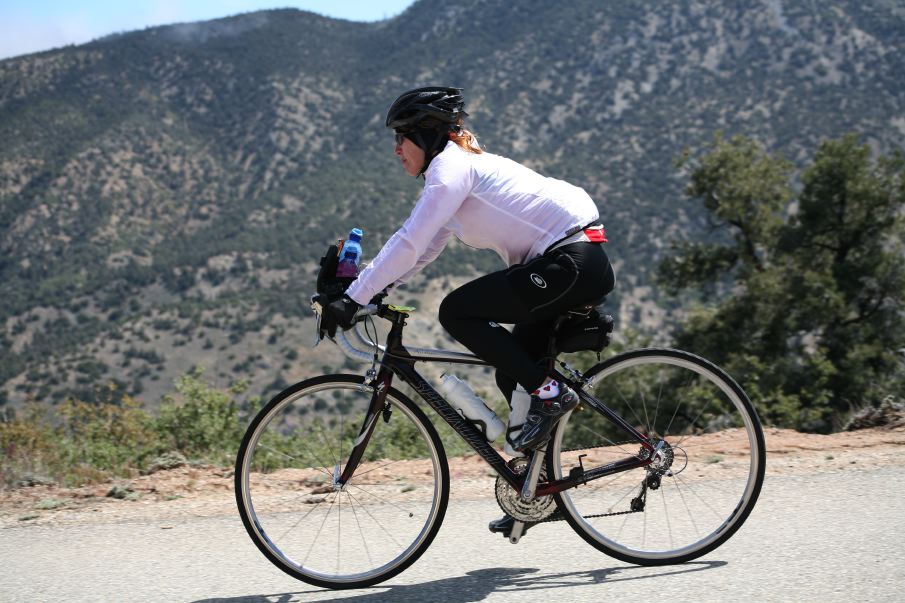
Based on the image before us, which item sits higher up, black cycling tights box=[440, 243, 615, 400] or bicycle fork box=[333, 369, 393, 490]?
black cycling tights box=[440, 243, 615, 400]

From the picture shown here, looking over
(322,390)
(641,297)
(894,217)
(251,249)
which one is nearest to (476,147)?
(322,390)

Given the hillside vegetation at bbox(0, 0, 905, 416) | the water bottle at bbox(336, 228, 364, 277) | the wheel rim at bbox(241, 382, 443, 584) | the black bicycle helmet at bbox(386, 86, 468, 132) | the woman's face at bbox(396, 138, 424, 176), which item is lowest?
the wheel rim at bbox(241, 382, 443, 584)

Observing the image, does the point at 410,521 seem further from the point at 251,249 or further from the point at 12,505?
the point at 251,249

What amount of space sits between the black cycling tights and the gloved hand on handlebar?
1.18 feet

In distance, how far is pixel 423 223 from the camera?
11.3 feet

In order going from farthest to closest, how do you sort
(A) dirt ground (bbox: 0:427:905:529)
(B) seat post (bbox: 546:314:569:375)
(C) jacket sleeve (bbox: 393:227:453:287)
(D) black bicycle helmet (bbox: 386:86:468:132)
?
(A) dirt ground (bbox: 0:427:905:529) → (C) jacket sleeve (bbox: 393:227:453:287) → (B) seat post (bbox: 546:314:569:375) → (D) black bicycle helmet (bbox: 386:86:468:132)

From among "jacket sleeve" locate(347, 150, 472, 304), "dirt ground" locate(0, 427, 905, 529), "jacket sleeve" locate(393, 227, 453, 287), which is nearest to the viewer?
"jacket sleeve" locate(347, 150, 472, 304)

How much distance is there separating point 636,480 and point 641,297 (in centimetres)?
8253

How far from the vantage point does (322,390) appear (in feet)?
12.6

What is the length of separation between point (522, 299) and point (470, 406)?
0.52 m

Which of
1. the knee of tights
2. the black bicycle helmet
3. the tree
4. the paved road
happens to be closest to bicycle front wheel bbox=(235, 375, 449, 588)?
the paved road

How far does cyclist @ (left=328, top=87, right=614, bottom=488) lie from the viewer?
137 inches

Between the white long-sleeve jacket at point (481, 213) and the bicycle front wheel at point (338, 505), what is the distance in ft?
1.90

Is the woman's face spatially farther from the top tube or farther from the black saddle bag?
the black saddle bag
